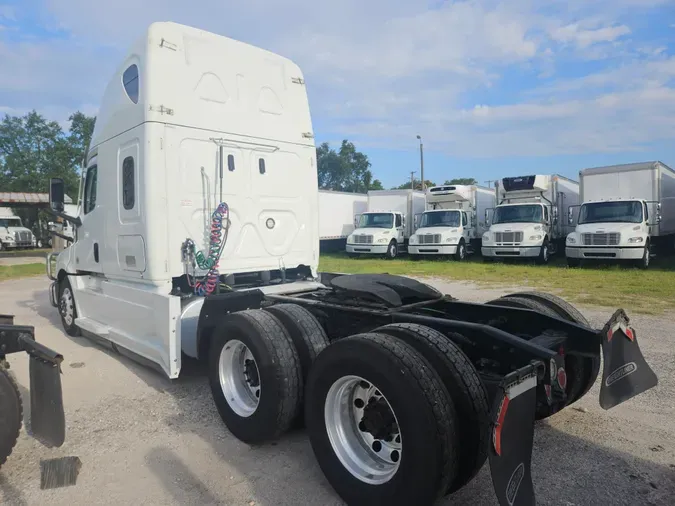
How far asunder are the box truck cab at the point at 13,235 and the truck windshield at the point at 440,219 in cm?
2931

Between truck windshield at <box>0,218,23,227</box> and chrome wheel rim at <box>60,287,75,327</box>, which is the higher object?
truck windshield at <box>0,218,23,227</box>

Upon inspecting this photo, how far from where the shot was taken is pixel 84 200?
654cm

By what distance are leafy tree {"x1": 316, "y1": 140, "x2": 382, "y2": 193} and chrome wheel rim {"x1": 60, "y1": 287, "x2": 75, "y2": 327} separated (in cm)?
6580

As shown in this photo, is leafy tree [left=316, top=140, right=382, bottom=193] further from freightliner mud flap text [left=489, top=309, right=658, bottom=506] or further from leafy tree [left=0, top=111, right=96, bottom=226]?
freightliner mud flap text [left=489, top=309, right=658, bottom=506]

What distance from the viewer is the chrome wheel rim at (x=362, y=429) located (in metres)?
2.89

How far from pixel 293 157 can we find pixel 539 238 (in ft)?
47.6

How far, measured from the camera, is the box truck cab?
34.7m

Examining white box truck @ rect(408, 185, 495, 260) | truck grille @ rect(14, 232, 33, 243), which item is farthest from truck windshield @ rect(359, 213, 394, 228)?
truck grille @ rect(14, 232, 33, 243)

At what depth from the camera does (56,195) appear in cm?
634

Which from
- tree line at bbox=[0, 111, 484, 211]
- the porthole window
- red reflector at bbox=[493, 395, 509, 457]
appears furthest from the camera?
tree line at bbox=[0, 111, 484, 211]

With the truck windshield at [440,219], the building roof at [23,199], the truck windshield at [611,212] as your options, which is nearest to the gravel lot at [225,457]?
the truck windshield at [611,212]

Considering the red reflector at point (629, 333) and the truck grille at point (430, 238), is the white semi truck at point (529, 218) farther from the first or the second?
the red reflector at point (629, 333)

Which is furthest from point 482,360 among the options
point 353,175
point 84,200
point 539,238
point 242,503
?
point 353,175

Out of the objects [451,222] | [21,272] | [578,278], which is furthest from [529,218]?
[21,272]
